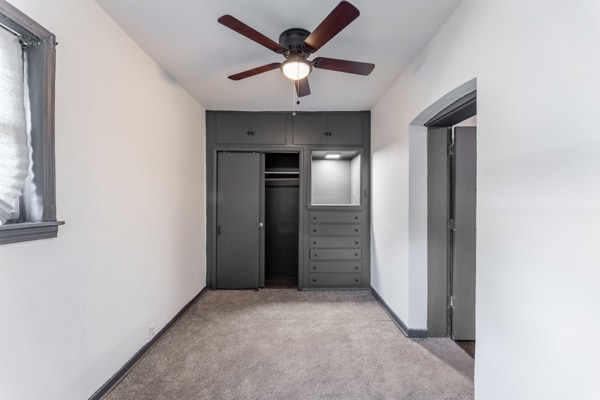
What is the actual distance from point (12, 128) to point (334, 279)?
139 inches

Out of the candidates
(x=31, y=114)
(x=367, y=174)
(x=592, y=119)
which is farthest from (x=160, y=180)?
(x=592, y=119)

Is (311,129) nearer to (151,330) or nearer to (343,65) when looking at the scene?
(343,65)

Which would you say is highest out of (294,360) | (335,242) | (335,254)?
(335,242)

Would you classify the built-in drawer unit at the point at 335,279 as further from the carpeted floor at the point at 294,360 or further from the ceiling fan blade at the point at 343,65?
the ceiling fan blade at the point at 343,65

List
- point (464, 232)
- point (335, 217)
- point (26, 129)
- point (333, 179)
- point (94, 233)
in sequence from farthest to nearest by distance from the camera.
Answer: point (333, 179) < point (335, 217) < point (464, 232) < point (94, 233) < point (26, 129)

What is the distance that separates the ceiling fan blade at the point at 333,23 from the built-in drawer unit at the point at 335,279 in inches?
115

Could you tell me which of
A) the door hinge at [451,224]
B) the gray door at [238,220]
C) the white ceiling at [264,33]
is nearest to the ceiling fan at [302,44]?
the white ceiling at [264,33]

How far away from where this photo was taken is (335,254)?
3.88 meters

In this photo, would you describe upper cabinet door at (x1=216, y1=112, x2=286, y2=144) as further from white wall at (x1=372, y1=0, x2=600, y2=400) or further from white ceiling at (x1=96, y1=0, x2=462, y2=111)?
white wall at (x1=372, y1=0, x2=600, y2=400)

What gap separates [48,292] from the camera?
1402 mm

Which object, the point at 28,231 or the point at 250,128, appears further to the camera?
the point at 250,128

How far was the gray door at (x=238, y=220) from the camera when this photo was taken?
3883 millimetres

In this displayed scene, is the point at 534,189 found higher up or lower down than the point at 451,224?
higher up

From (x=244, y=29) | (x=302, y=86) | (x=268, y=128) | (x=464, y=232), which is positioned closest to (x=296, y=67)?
(x=302, y=86)
